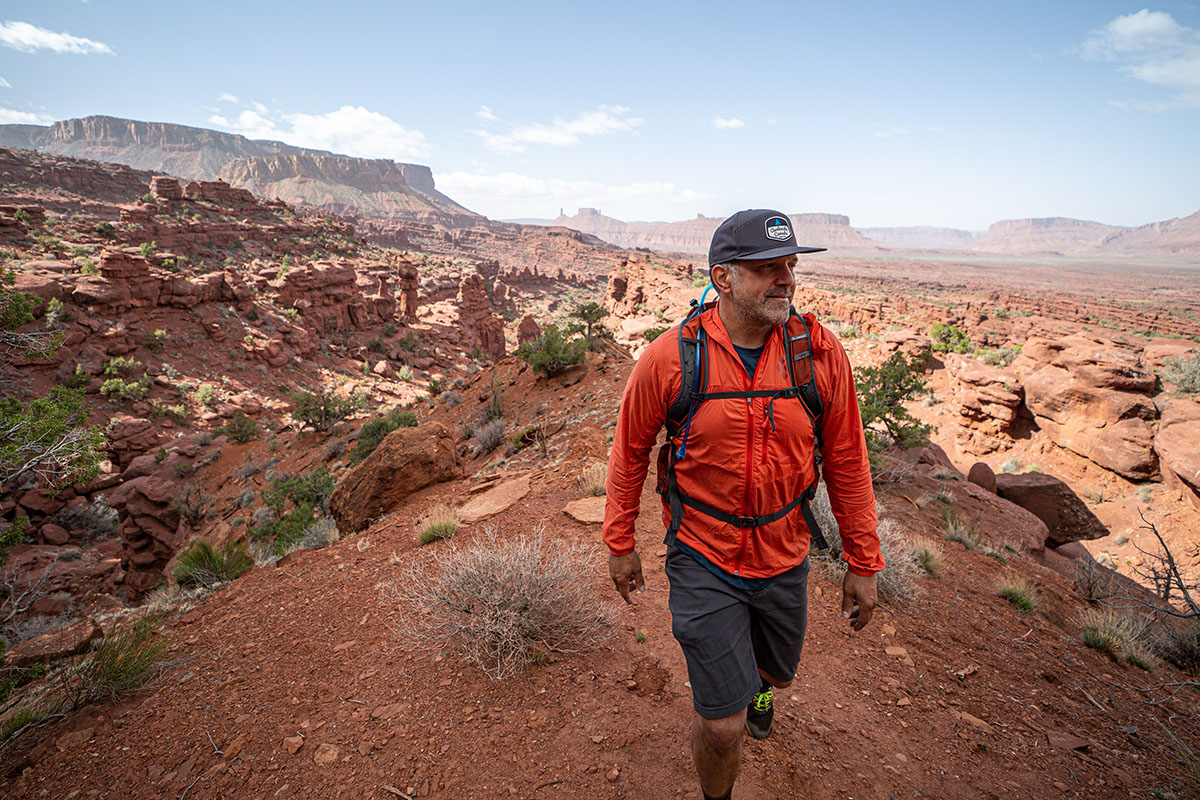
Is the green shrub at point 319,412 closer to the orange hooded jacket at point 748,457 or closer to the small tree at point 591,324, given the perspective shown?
the small tree at point 591,324

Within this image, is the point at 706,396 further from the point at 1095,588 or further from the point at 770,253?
the point at 1095,588

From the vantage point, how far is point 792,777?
7.17 feet

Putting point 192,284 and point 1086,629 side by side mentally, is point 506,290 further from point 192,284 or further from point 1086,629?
point 1086,629

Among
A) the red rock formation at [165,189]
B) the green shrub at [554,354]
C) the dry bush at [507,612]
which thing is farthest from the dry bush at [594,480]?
the red rock formation at [165,189]

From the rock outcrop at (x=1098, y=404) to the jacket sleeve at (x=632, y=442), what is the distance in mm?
14980

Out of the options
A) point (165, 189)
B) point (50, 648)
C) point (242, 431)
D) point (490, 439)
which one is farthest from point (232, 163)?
point (50, 648)

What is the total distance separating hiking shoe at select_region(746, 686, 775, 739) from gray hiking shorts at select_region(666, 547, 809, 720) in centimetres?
41

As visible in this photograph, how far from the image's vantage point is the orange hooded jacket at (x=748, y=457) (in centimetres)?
172

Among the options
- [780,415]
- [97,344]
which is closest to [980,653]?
[780,415]

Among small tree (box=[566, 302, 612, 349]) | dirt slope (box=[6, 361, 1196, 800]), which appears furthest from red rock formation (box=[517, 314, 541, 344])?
dirt slope (box=[6, 361, 1196, 800])

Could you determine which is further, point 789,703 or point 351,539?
point 351,539

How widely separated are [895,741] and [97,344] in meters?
25.5

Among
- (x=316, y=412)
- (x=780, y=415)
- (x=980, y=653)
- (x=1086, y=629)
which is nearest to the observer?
(x=780, y=415)

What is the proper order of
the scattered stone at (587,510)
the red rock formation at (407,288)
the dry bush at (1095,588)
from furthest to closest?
the red rock formation at (407,288)
the dry bush at (1095,588)
the scattered stone at (587,510)
